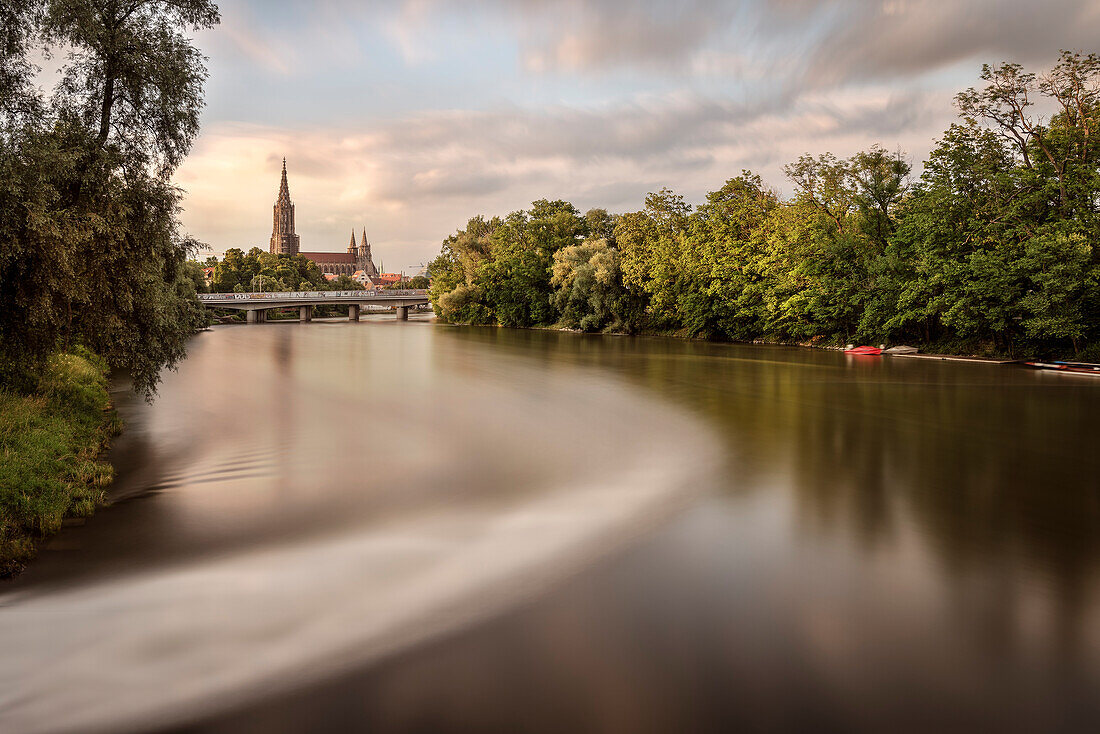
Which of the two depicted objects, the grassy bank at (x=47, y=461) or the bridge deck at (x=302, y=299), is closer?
the grassy bank at (x=47, y=461)

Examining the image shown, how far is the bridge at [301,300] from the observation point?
8356 cm

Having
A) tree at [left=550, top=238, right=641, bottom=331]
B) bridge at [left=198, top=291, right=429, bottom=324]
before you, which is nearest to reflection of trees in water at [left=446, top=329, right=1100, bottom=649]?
tree at [left=550, top=238, right=641, bottom=331]

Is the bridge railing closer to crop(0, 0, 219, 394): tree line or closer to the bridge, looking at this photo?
the bridge

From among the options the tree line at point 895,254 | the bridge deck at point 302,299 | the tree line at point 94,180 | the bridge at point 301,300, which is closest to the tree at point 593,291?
the tree line at point 895,254

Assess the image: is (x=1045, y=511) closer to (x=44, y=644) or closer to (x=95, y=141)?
(x=44, y=644)

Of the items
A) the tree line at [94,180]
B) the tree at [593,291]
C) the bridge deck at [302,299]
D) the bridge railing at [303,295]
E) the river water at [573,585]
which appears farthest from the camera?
the bridge railing at [303,295]

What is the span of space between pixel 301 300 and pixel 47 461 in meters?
84.8

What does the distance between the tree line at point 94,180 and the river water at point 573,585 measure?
10.4 ft

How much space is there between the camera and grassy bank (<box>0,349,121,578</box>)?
338 inches

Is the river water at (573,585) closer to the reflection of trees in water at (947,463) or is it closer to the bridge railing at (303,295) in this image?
the reflection of trees in water at (947,463)

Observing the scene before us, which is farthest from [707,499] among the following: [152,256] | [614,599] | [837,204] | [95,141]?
[837,204]

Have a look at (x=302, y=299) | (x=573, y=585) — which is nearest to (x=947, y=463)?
(x=573, y=585)

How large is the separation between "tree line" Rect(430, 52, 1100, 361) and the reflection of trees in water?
459 centimetres

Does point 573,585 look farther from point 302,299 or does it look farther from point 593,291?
point 302,299
